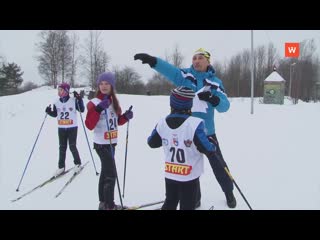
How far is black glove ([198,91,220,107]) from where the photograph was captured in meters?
3.52

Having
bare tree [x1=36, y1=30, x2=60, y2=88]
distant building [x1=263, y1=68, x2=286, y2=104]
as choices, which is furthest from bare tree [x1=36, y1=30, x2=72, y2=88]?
distant building [x1=263, y1=68, x2=286, y2=104]

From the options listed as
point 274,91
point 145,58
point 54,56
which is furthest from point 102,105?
point 54,56

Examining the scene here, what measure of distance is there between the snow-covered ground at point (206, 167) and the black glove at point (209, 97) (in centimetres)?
155

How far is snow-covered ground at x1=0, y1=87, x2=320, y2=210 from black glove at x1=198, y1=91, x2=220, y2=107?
155 cm

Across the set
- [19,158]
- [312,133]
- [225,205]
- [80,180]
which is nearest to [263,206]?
[225,205]

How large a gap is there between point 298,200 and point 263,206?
0.64m

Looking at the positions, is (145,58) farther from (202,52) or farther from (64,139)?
(64,139)

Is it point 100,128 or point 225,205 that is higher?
point 100,128

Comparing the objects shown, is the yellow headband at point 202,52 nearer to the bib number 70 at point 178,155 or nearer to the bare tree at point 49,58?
the bib number 70 at point 178,155

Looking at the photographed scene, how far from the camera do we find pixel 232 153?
7.62 m

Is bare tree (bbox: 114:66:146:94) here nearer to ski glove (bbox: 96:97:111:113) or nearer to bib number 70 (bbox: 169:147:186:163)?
ski glove (bbox: 96:97:111:113)

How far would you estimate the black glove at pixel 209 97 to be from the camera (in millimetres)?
3520
